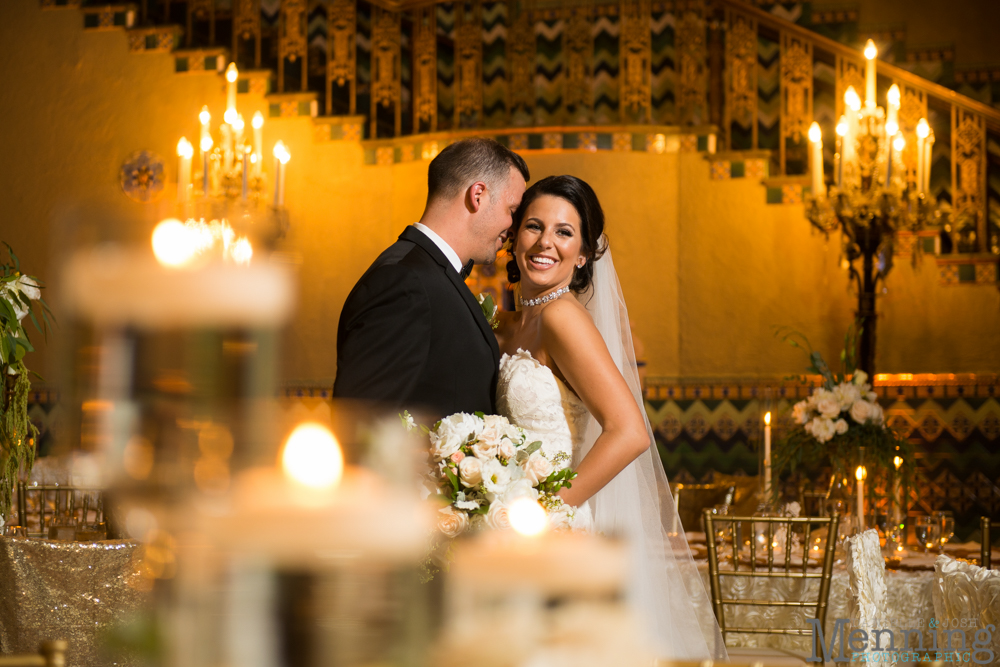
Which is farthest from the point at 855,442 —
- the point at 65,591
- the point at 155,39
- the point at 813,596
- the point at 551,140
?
the point at 155,39

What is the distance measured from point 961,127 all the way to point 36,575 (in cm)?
614

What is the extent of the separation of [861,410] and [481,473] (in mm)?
2551

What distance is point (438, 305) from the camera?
220 cm

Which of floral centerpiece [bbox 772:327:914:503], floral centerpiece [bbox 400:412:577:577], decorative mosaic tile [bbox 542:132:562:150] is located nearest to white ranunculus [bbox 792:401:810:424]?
floral centerpiece [bbox 772:327:914:503]

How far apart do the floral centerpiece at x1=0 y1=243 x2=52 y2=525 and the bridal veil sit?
1996 millimetres

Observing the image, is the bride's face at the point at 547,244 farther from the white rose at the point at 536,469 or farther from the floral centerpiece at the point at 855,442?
the floral centerpiece at the point at 855,442

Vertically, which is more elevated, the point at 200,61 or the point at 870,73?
the point at 200,61

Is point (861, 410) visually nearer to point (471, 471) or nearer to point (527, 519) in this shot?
point (471, 471)

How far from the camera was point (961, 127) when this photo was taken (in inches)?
252

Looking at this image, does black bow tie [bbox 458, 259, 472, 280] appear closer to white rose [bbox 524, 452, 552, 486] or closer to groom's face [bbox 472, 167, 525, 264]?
groom's face [bbox 472, 167, 525, 264]

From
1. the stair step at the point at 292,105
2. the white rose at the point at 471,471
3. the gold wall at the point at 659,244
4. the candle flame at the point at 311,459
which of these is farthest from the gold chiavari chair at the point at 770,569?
the stair step at the point at 292,105

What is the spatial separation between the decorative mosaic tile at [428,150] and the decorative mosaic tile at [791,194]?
2.44 metres

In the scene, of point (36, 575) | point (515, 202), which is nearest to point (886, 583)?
point (515, 202)

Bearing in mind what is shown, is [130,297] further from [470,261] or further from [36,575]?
[36,575]
